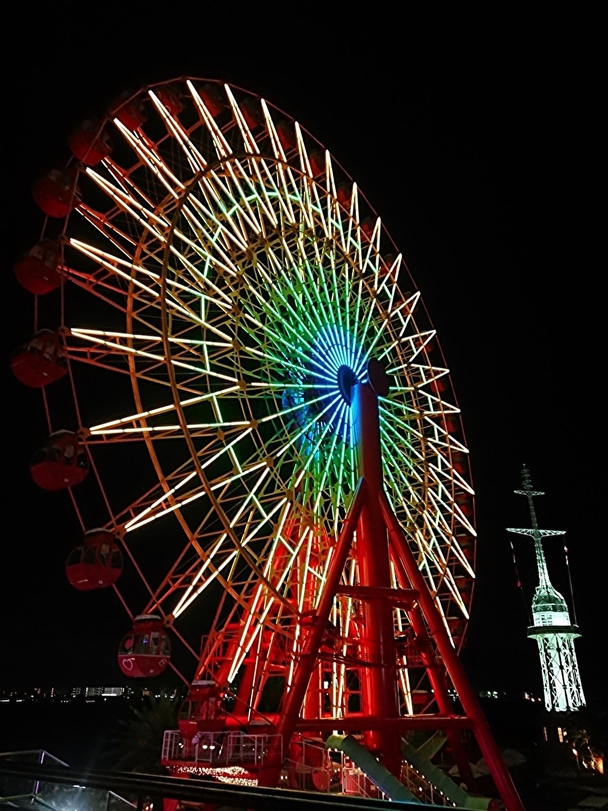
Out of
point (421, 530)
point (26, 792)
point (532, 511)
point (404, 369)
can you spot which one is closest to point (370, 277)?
point (404, 369)

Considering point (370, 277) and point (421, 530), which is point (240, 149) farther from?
point (421, 530)

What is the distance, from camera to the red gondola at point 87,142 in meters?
15.2

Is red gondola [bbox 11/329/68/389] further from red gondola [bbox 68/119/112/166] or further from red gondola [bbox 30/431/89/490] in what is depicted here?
red gondola [bbox 68/119/112/166]

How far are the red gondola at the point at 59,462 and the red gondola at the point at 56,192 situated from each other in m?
4.69

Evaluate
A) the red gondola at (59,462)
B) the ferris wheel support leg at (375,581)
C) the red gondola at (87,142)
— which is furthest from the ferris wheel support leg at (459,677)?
the red gondola at (87,142)

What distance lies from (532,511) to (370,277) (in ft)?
134

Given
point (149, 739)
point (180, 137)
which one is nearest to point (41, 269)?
point (180, 137)

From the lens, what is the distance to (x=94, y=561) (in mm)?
12828

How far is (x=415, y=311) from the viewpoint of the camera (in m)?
24.3

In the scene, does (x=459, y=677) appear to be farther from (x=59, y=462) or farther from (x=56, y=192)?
(x=56, y=192)

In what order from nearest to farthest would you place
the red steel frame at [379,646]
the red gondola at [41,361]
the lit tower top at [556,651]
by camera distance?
the red gondola at [41,361]
the red steel frame at [379,646]
the lit tower top at [556,651]

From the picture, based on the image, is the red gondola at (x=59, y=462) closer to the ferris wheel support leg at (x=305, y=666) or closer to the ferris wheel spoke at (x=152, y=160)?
the ferris wheel support leg at (x=305, y=666)

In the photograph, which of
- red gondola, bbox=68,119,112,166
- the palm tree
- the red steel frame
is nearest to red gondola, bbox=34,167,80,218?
red gondola, bbox=68,119,112,166

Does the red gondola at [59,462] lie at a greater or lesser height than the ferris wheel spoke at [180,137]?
lesser
